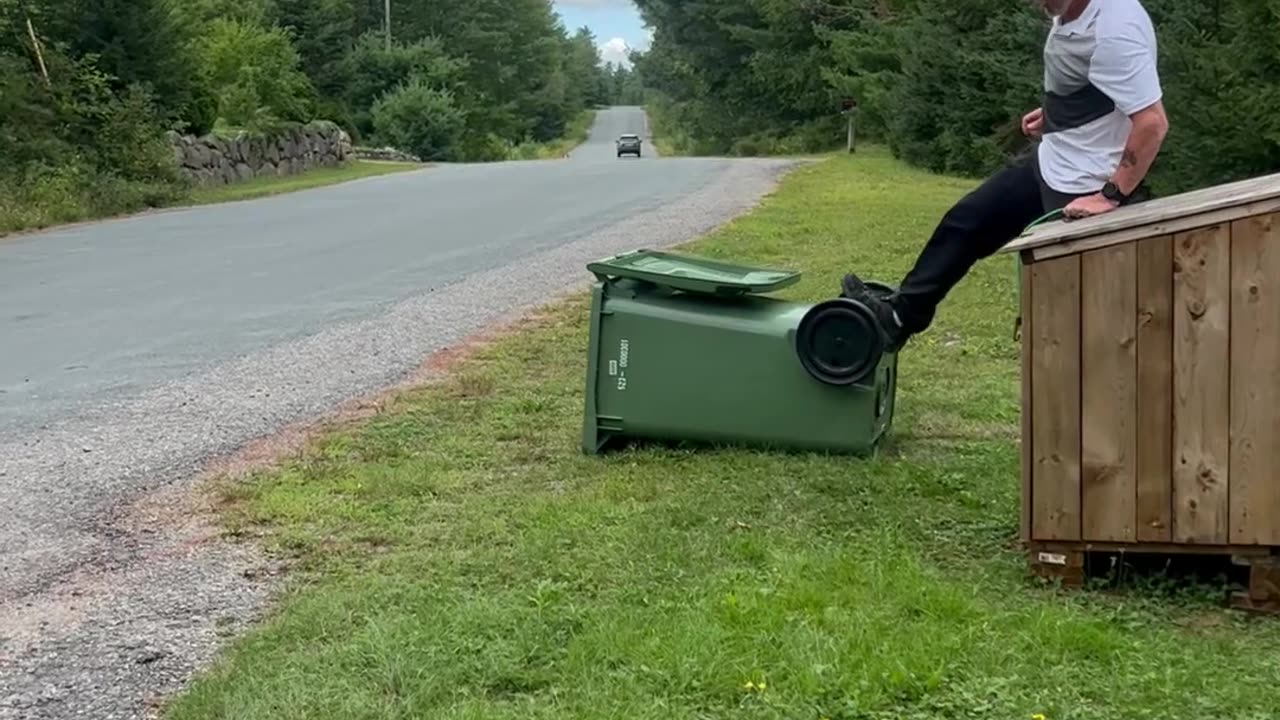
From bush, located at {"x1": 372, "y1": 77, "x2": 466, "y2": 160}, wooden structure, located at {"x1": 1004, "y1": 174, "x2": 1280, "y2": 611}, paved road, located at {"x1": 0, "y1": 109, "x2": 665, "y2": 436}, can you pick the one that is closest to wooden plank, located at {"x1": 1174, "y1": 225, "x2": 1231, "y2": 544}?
wooden structure, located at {"x1": 1004, "y1": 174, "x2": 1280, "y2": 611}

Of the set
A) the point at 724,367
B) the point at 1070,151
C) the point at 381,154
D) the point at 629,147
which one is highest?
the point at 629,147

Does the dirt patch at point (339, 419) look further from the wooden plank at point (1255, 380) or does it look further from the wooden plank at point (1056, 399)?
the wooden plank at point (1255, 380)

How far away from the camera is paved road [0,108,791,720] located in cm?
416

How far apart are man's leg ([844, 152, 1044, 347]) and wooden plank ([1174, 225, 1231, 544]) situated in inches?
42.5

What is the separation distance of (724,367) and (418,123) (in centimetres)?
5052

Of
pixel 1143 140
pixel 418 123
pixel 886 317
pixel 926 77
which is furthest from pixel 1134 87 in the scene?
pixel 418 123

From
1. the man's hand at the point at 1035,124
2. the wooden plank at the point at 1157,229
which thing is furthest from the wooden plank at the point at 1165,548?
the man's hand at the point at 1035,124

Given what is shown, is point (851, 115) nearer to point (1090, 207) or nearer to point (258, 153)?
point (258, 153)

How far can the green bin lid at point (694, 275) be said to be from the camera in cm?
573

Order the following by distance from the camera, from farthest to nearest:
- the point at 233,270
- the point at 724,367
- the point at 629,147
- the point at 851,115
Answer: the point at 629,147
the point at 851,115
the point at 233,270
the point at 724,367

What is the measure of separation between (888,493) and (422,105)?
169ft

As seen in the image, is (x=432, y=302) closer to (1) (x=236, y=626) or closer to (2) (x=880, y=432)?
(2) (x=880, y=432)

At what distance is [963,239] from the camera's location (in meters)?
5.22

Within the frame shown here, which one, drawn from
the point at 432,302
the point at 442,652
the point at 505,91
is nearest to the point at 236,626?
the point at 442,652
